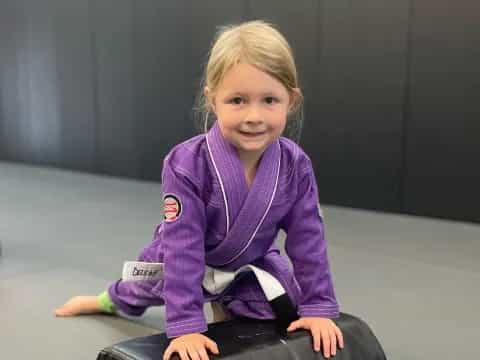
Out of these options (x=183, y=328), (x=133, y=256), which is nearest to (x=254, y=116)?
(x=183, y=328)

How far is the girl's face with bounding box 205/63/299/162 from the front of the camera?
1.54m

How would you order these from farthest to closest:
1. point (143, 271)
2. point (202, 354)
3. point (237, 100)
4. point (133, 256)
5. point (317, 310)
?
point (133, 256) → point (143, 271) → point (317, 310) → point (237, 100) → point (202, 354)

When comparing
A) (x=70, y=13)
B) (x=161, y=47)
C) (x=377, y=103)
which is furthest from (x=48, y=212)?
(x=70, y=13)

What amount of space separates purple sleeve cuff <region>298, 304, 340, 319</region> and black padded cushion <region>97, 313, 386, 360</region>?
0.11 feet

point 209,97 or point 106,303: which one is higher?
point 209,97

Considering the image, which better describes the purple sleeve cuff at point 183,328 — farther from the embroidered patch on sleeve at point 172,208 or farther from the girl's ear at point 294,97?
the girl's ear at point 294,97

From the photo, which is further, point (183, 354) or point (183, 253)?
point (183, 253)

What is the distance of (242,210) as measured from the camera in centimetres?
167

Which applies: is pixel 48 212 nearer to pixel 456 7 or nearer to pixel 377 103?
pixel 377 103

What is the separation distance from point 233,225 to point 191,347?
361mm

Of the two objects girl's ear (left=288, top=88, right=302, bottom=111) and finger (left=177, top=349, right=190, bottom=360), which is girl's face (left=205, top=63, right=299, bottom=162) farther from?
finger (left=177, top=349, right=190, bottom=360)

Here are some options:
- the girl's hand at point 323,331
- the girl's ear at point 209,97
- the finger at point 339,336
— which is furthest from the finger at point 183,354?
the girl's ear at point 209,97

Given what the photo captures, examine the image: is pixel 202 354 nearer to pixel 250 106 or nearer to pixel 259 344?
pixel 259 344

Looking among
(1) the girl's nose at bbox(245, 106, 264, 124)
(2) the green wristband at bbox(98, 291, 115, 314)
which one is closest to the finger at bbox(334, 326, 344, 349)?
(1) the girl's nose at bbox(245, 106, 264, 124)
